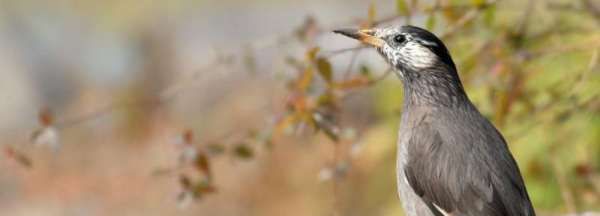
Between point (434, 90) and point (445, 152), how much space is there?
1.36 feet

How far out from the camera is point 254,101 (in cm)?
1098

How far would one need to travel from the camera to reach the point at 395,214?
739 centimetres

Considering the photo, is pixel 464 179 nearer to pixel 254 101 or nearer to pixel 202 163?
pixel 202 163

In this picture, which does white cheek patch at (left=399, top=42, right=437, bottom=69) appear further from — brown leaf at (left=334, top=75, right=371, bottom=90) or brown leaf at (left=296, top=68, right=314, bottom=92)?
brown leaf at (left=296, top=68, right=314, bottom=92)

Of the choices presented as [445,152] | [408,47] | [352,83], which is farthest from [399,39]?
[445,152]

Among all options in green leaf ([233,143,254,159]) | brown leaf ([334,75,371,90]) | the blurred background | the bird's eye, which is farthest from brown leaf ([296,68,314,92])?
green leaf ([233,143,254,159])

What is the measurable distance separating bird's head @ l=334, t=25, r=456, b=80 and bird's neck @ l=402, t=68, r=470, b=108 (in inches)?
0.9

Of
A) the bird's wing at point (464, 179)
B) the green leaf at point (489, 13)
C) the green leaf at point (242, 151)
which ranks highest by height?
the green leaf at point (489, 13)

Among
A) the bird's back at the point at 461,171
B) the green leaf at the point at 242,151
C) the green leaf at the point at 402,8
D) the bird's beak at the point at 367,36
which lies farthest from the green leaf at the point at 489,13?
the green leaf at the point at 242,151

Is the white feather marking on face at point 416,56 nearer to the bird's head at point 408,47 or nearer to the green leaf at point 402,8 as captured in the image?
the bird's head at point 408,47

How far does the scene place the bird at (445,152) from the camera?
4707 mm

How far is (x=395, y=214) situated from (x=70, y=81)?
6343mm

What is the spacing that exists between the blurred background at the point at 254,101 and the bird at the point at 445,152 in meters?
0.33

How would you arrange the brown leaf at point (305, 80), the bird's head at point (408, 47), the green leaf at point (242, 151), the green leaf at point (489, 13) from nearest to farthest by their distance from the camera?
the bird's head at point (408, 47) → the brown leaf at point (305, 80) → the green leaf at point (489, 13) → the green leaf at point (242, 151)
